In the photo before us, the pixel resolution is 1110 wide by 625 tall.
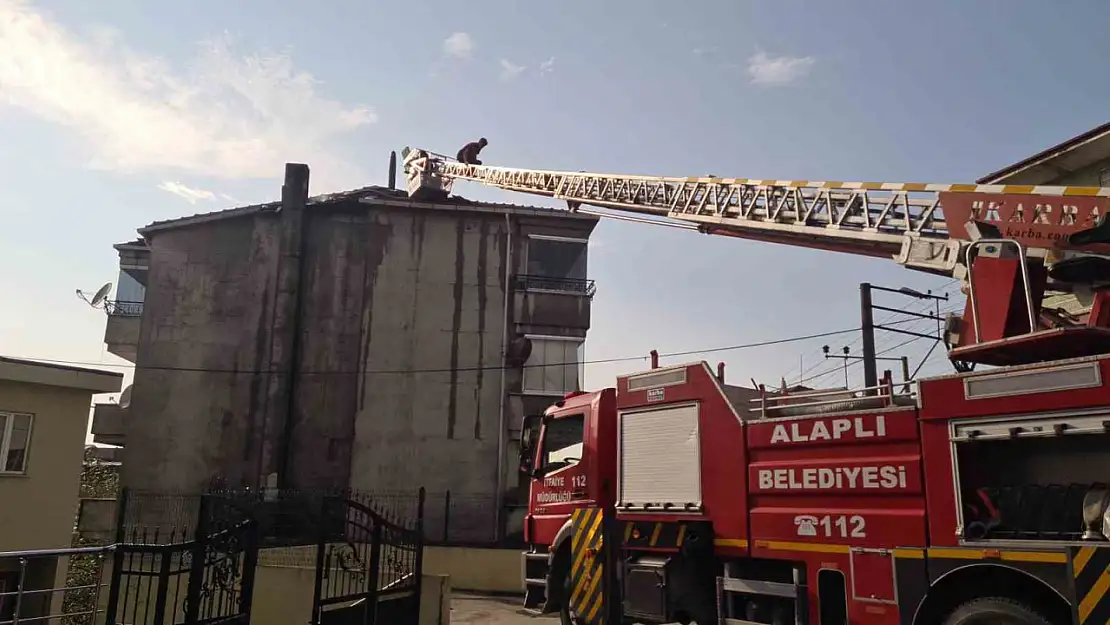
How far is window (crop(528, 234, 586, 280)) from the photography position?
27969 mm

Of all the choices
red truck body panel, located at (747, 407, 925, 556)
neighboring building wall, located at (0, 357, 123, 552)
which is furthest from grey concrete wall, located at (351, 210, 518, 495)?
red truck body panel, located at (747, 407, 925, 556)

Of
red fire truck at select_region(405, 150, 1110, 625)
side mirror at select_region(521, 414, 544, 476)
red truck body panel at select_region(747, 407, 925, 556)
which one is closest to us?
red fire truck at select_region(405, 150, 1110, 625)

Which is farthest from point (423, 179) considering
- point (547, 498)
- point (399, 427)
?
point (547, 498)

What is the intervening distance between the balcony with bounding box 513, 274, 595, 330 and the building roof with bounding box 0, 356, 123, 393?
540 inches

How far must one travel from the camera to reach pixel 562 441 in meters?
11.9

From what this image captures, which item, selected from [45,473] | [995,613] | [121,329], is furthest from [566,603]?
[121,329]

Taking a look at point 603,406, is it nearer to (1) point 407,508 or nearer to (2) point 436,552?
(2) point 436,552

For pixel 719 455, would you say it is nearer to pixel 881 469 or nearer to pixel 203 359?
pixel 881 469

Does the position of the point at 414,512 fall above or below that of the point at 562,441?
below

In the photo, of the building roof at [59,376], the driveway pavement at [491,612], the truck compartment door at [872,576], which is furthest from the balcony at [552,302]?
the truck compartment door at [872,576]

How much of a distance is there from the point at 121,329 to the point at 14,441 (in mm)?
14784

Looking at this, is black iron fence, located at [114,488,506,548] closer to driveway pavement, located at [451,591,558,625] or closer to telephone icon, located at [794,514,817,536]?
driveway pavement, located at [451,591,558,625]

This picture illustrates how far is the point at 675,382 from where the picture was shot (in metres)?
9.89

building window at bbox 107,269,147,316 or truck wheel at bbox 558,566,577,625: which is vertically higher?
building window at bbox 107,269,147,316
